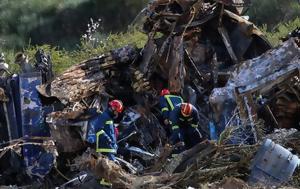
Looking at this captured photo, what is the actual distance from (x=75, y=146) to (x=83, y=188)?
1.63 meters

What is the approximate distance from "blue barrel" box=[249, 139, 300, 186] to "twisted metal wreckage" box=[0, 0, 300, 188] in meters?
0.01

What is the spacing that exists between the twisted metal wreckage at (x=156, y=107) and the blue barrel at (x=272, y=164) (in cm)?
1

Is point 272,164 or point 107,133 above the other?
point 107,133

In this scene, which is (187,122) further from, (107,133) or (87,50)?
(87,50)

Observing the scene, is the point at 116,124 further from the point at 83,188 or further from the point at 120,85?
the point at 83,188

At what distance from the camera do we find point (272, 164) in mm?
7816

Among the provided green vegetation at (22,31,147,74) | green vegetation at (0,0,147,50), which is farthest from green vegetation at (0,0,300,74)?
green vegetation at (22,31,147,74)

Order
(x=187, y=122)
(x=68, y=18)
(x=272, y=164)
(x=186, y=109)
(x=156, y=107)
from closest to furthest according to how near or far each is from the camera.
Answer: (x=272, y=164)
(x=186, y=109)
(x=187, y=122)
(x=156, y=107)
(x=68, y=18)

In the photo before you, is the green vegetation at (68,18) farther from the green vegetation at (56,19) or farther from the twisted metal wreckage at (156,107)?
the twisted metal wreckage at (156,107)

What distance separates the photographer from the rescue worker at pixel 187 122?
385 inches

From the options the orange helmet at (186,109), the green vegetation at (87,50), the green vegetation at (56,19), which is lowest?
the orange helmet at (186,109)

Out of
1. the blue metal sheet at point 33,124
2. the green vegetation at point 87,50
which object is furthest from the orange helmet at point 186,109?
the green vegetation at point 87,50

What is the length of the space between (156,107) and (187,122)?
121 cm

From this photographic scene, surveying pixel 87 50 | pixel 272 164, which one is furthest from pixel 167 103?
pixel 87 50
